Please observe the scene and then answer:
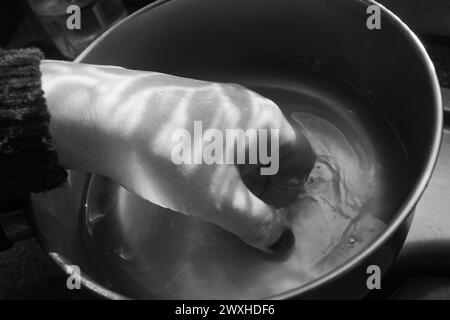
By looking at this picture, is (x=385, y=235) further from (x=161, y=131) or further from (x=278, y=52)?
(x=278, y=52)

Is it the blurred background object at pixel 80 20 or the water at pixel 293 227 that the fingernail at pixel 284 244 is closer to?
the water at pixel 293 227

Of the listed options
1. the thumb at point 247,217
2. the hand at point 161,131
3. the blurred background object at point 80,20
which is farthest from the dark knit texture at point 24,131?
the blurred background object at point 80,20

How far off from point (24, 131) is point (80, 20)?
380 millimetres

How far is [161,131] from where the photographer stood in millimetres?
387

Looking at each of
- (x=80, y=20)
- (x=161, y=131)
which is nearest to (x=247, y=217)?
(x=161, y=131)

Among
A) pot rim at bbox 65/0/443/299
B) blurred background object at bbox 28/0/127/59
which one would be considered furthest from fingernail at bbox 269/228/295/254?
blurred background object at bbox 28/0/127/59

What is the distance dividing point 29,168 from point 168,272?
194 millimetres

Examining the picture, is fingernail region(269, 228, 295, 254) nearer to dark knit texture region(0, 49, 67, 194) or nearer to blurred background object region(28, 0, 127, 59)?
dark knit texture region(0, 49, 67, 194)

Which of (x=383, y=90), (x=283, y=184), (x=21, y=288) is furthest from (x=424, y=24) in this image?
(x=21, y=288)

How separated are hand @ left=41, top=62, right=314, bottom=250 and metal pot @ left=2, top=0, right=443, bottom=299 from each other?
0.08 metres

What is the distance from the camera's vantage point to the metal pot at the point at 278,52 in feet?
1.43

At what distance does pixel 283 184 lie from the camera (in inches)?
20.3
